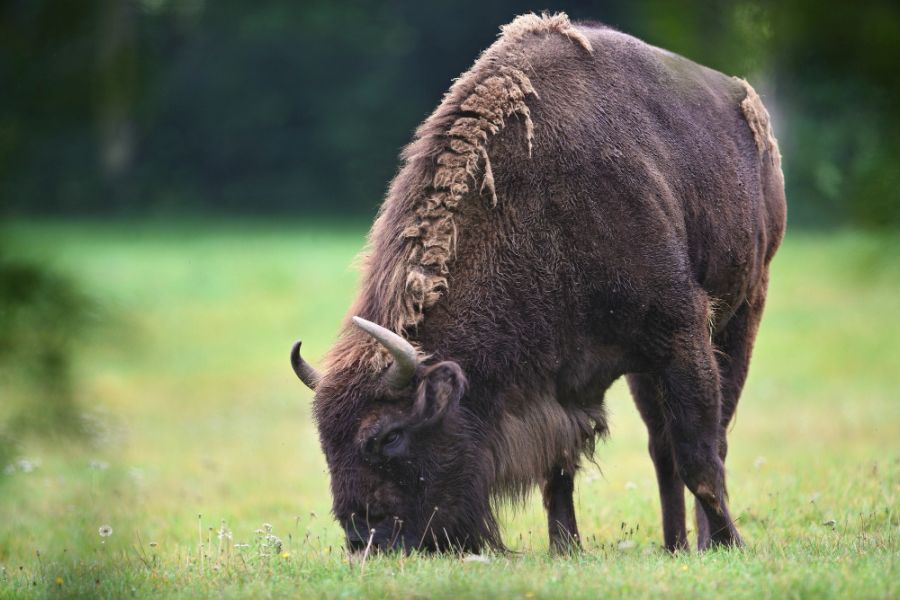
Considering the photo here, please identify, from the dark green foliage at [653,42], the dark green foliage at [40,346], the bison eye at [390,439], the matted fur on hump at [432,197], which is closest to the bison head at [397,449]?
the bison eye at [390,439]

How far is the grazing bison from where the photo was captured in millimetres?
5449

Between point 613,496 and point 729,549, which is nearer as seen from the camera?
point 729,549

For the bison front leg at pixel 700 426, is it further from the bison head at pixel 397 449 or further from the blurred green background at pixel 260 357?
the bison head at pixel 397 449

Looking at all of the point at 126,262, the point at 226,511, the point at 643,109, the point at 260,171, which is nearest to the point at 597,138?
the point at 643,109

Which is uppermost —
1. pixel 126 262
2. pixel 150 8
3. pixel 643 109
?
pixel 643 109

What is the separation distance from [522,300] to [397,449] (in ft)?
3.29

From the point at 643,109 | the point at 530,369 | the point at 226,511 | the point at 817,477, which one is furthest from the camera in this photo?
the point at 226,511

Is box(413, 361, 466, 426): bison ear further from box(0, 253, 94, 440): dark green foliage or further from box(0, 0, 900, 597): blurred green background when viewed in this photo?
box(0, 253, 94, 440): dark green foliage

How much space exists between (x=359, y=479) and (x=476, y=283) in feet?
3.77

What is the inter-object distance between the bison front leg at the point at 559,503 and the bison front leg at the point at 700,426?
2.33 feet

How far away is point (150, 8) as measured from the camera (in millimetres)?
2027

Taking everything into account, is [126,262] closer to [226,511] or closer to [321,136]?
[321,136]

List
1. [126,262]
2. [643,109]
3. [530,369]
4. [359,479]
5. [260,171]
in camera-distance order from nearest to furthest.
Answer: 1. [359,479]
2. [530,369]
3. [643,109]
4. [126,262]
5. [260,171]

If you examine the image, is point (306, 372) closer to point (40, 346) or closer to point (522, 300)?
point (522, 300)
